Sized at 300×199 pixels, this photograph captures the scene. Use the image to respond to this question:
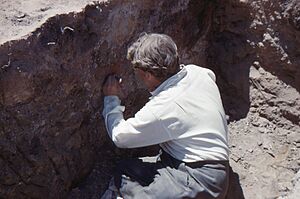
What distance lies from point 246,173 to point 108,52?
1.03 metres

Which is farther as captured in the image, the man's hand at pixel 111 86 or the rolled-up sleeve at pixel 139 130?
the man's hand at pixel 111 86

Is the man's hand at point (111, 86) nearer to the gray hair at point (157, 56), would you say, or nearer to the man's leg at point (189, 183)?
the gray hair at point (157, 56)

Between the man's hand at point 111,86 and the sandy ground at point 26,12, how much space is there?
0.34 metres

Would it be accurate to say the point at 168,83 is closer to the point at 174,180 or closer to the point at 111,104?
the point at 111,104

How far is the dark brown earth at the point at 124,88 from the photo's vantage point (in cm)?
249

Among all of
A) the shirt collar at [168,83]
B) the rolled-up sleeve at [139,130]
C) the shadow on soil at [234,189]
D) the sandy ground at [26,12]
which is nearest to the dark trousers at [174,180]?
the rolled-up sleeve at [139,130]

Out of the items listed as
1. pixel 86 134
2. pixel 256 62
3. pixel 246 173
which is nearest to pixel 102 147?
pixel 86 134

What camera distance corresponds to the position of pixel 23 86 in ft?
7.97

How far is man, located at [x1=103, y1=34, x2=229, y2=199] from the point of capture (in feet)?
7.58

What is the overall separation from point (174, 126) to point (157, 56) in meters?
0.28

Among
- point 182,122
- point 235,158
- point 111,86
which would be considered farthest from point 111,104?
point 235,158

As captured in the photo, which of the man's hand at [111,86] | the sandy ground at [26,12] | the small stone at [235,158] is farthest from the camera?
the small stone at [235,158]

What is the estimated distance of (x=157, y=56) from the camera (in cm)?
232

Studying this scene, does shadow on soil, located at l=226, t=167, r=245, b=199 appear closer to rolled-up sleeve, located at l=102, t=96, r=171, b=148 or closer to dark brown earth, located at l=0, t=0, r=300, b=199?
dark brown earth, located at l=0, t=0, r=300, b=199
